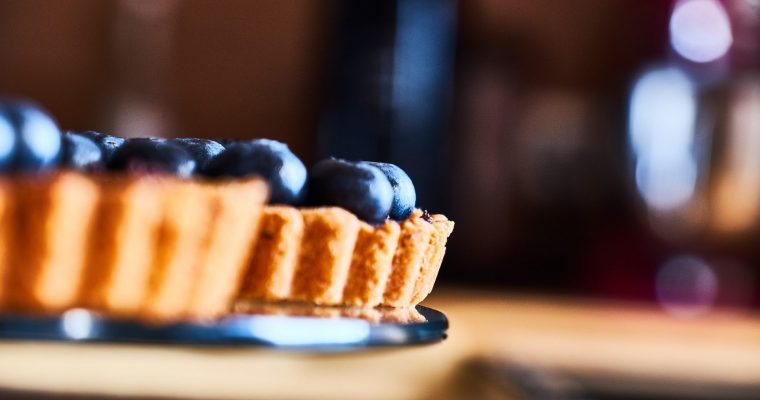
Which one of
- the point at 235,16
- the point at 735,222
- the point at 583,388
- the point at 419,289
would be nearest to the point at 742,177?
the point at 735,222

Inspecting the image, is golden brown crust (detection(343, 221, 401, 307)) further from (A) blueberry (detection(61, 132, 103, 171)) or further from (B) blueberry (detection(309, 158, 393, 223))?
(A) blueberry (detection(61, 132, 103, 171))

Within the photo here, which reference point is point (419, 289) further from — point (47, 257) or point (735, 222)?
point (735, 222)

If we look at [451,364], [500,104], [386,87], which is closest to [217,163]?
[451,364]

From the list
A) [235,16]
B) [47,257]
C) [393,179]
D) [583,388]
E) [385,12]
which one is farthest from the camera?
[235,16]

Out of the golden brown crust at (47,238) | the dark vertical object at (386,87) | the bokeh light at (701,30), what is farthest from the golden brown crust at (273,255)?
the bokeh light at (701,30)

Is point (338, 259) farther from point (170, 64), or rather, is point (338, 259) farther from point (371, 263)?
point (170, 64)

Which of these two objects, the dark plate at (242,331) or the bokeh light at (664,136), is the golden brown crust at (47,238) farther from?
the bokeh light at (664,136)

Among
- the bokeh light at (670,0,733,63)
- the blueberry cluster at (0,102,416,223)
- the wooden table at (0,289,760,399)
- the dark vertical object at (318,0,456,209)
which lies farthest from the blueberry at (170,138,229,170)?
the bokeh light at (670,0,733,63)
